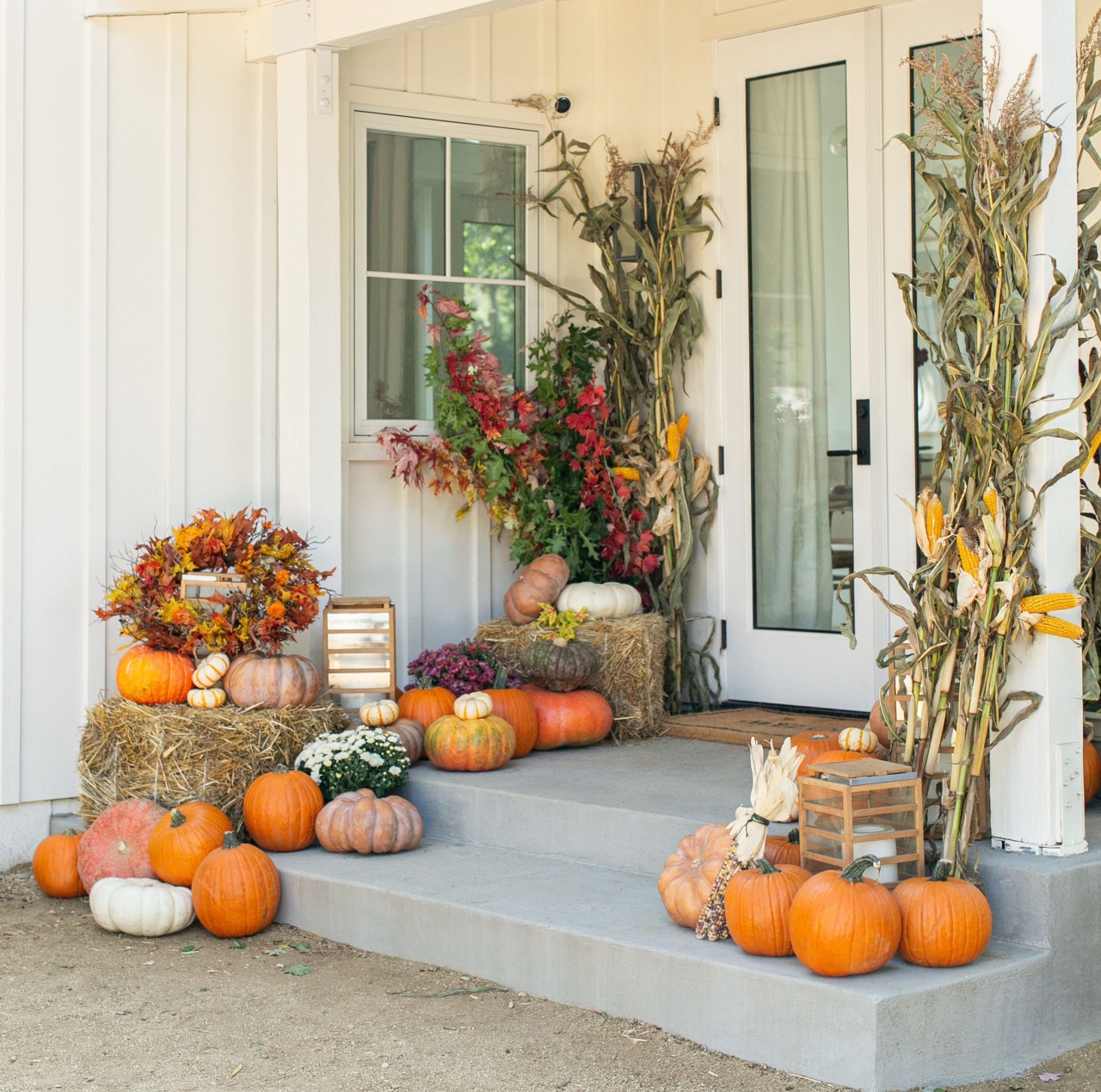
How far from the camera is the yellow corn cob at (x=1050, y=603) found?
10.8ft

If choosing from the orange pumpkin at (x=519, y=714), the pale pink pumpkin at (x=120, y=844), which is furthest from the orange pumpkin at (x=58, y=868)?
the orange pumpkin at (x=519, y=714)

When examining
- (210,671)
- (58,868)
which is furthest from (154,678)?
(58,868)

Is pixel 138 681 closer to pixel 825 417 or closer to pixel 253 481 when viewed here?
pixel 253 481

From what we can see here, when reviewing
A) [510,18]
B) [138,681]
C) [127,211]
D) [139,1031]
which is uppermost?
[510,18]

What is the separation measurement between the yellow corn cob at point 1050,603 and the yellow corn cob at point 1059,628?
Result: 2 cm

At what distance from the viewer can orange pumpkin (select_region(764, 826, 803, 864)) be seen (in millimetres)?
3598

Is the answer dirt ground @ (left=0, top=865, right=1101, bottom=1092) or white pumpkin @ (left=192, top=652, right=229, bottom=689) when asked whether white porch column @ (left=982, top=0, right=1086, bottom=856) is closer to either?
dirt ground @ (left=0, top=865, right=1101, bottom=1092)

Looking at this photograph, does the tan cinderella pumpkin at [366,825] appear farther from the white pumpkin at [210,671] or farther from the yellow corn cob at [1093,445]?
the yellow corn cob at [1093,445]

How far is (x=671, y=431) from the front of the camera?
5.77m

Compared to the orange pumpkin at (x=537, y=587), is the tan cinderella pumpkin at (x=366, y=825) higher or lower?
lower

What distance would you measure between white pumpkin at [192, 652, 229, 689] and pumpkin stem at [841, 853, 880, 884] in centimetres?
236

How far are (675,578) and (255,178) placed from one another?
2.22 meters

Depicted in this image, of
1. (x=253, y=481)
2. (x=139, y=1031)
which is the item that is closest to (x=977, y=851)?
(x=139, y=1031)

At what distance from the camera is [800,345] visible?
557 centimetres
